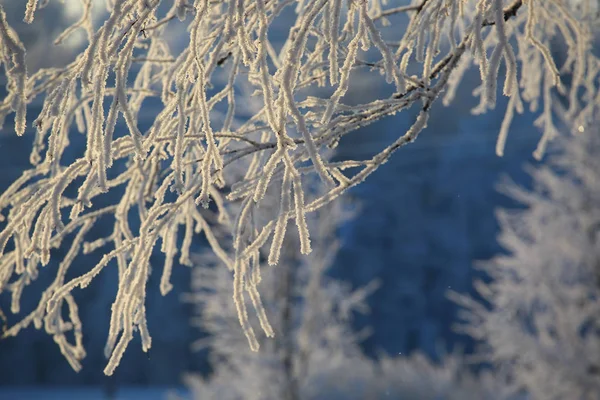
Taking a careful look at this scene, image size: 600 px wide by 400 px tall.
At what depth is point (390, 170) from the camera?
66.2ft

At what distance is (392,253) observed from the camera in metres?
19.3

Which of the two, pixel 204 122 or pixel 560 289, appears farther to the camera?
pixel 560 289

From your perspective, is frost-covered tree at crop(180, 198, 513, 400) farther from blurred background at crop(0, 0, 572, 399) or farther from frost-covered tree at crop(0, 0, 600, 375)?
blurred background at crop(0, 0, 572, 399)

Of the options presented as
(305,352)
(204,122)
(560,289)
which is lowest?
(305,352)

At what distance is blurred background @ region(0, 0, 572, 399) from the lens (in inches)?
731

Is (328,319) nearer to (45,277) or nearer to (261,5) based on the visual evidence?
(261,5)

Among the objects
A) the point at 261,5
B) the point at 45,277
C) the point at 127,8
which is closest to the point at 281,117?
the point at 261,5

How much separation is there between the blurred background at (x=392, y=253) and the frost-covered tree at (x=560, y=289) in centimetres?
965

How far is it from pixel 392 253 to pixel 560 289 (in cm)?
1106

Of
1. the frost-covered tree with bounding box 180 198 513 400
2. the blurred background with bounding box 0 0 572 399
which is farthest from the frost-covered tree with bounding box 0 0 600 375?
the blurred background with bounding box 0 0 572 399

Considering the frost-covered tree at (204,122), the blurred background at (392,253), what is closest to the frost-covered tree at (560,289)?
the frost-covered tree at (204,122)

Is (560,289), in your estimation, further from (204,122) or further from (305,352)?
(204,122)

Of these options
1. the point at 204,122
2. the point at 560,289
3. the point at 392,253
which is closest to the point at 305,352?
the point at 560,289

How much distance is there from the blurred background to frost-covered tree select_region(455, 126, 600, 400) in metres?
9.65
